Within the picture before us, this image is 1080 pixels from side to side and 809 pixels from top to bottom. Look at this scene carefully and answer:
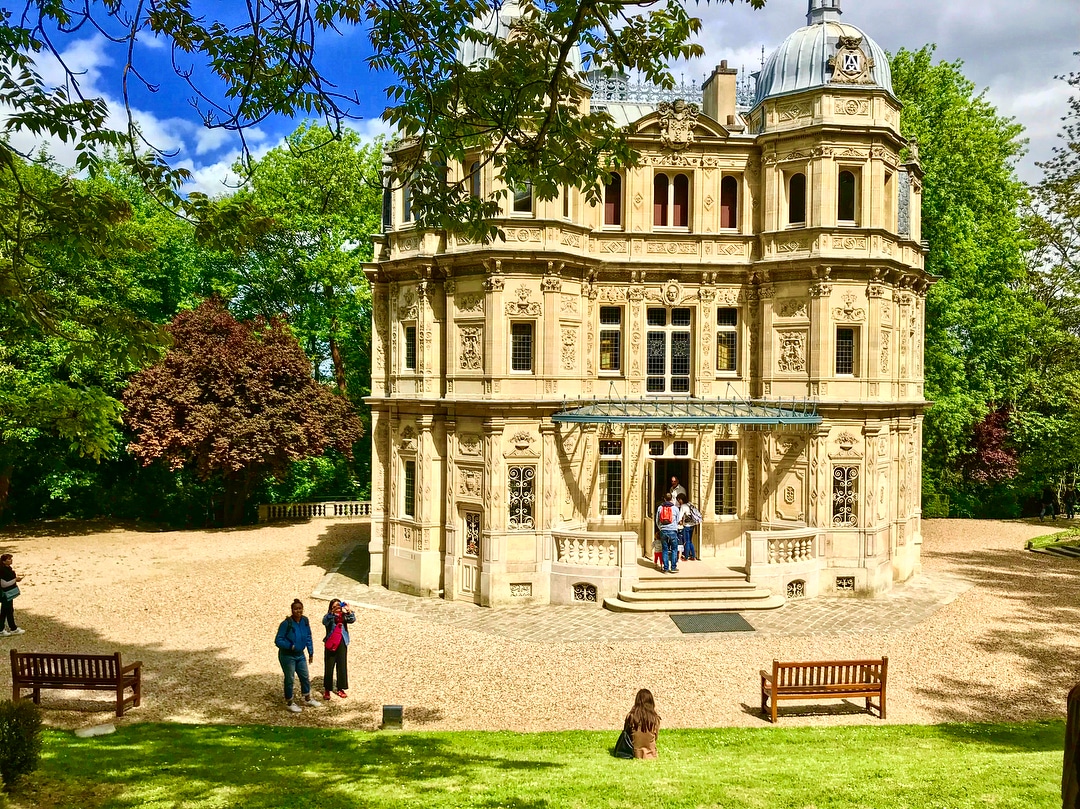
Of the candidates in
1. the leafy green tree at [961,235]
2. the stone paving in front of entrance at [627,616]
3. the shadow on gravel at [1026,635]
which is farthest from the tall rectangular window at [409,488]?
the leafy green tree at [961,235]

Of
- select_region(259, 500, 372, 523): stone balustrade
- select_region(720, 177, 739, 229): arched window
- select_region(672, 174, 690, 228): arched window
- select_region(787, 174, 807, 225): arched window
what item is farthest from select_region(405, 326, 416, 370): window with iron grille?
select_region(259, 500, 372, 523): stone balustrade

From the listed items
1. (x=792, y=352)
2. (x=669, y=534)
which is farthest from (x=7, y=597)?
(x=792, y=352)

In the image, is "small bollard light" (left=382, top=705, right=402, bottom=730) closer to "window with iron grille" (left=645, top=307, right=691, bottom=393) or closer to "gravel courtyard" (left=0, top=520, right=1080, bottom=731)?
"gravel courtyard" (left=0, top=520, right=1080, bottom=731)

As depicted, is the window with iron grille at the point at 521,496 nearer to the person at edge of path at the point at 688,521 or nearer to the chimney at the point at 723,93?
the person at edge of path at the point at 688,521

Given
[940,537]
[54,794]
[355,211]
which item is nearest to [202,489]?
[355,211]

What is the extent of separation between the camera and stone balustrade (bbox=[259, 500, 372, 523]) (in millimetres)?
33062

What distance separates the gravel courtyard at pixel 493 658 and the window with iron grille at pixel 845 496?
3245 mm

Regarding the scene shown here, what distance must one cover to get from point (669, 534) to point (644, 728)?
9.09 m

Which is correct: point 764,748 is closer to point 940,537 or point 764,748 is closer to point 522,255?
point 522,255

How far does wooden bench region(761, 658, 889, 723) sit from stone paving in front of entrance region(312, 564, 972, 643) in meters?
3.96

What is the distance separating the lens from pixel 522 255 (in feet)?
61.0

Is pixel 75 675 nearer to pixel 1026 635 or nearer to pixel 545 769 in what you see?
pixel 545 769

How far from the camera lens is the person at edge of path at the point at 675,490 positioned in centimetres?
1950

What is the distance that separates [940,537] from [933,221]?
13001 mm
